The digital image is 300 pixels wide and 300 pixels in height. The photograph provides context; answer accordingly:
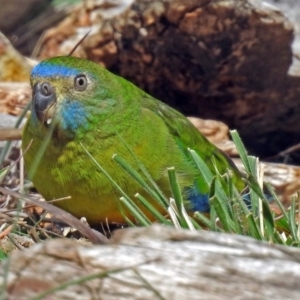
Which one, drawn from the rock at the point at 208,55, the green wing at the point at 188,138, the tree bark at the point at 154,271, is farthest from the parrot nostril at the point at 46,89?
the tree bark at the point at 154,271

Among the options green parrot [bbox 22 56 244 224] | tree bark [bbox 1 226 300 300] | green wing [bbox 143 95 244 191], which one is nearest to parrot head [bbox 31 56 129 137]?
green parrot [bbox 22 56 244 224]

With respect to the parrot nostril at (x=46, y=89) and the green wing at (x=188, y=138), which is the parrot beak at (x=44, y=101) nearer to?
the parrot nostril at (x=46, y=89)

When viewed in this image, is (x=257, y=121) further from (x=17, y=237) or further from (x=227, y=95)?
(x=17, y=237)

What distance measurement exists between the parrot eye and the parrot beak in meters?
0.12

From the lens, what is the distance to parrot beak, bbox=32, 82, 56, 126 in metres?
3.24

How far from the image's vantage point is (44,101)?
326cm

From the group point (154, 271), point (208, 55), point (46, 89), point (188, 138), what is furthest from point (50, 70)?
point (154, 271)

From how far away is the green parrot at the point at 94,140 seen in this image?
10.4 ft

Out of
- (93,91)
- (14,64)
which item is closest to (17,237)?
(93,91)

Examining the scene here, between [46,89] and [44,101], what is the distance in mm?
65

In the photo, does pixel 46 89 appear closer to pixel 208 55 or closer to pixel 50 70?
pixel 50 70

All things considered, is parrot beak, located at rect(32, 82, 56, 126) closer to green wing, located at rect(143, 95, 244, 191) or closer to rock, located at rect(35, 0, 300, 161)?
green wing, located at rect(143, 95, 244, 191)

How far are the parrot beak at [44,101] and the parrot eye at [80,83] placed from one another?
12 cm

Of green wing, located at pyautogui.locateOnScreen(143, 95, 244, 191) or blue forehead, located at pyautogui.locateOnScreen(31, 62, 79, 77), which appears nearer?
blue forehead, located at pyautogui.locateOnScreen(31, 62, 79, 77)
